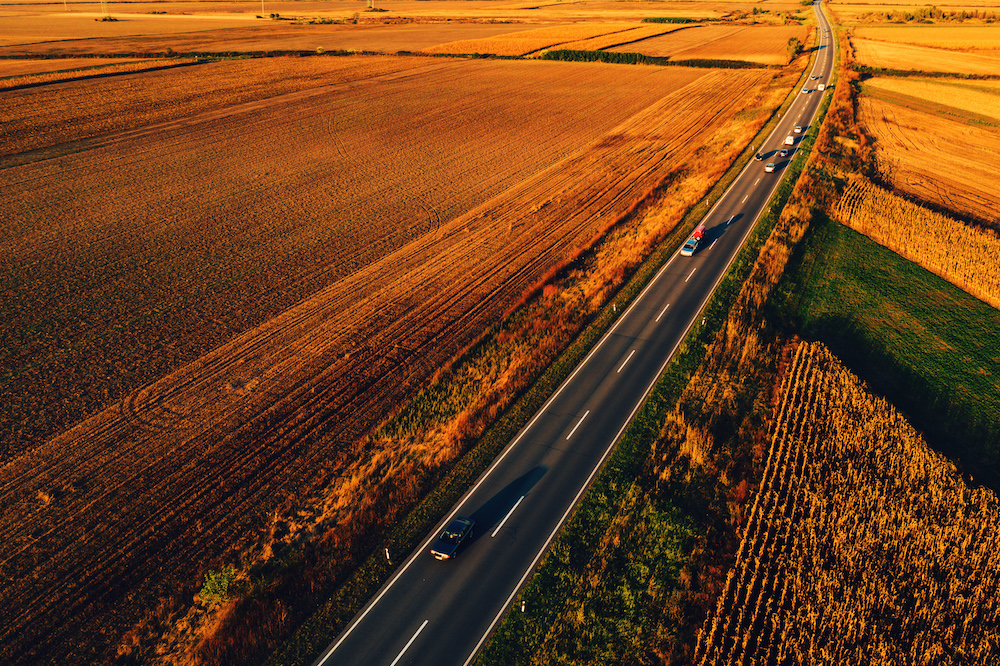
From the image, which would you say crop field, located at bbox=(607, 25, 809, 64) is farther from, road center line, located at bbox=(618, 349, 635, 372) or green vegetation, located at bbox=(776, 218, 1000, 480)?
road center line, located at bbox=(618, 349, 635, 372)

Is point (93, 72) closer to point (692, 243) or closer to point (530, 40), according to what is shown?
point (530, 40)

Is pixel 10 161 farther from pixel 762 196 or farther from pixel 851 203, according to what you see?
pixel 851 203

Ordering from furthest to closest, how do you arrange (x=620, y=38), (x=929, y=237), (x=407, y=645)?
(x=620, y=38) < (x=929, y=237) < (x=407, y=645)

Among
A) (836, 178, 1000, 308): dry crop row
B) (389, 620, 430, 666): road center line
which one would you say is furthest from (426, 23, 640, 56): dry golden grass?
(389, 620, 430, 666): road center line

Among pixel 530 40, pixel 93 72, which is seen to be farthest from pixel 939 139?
pixel 93 72

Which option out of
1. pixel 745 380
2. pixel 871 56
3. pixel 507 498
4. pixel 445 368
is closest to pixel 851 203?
pixel 745 380

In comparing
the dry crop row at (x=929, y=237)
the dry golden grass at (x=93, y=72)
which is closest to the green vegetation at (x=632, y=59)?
the dry crop row at (x=929, y=237)
